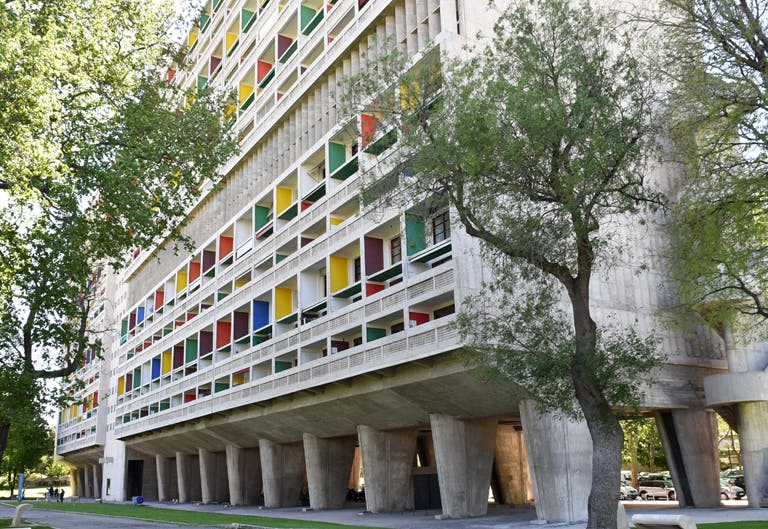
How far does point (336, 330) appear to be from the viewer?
94.2ft

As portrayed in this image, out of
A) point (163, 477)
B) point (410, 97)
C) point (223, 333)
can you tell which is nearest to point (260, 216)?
point (223, 333)

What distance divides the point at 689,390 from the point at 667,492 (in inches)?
477

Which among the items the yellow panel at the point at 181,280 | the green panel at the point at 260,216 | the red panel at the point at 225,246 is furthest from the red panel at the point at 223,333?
the yellow panel at the point at 181,280

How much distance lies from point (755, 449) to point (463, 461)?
32.2 feet

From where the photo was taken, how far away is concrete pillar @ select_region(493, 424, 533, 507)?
105 ft

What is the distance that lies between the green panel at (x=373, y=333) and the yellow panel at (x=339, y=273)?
3.38m

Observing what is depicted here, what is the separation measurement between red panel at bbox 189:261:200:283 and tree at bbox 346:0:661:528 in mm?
30858

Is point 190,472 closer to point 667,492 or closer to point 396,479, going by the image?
point 396,479

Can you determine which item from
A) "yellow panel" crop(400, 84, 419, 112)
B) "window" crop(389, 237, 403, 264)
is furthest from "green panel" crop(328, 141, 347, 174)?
→ "yellow panel" crop(400, 84, 419, 112)

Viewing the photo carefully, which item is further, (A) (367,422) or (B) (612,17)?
(A) (367,422)

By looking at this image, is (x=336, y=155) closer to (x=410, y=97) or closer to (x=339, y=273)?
(x=339, y=273)

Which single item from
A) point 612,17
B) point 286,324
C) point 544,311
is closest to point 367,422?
point 286,324

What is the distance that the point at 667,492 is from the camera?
1452 inches

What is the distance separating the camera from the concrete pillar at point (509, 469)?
1264 inches
